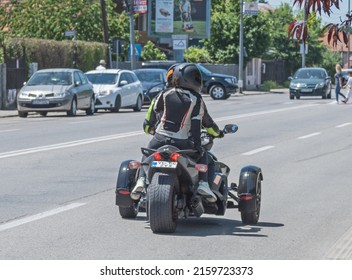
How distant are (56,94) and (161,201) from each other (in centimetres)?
2429

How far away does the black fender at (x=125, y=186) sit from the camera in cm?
1062

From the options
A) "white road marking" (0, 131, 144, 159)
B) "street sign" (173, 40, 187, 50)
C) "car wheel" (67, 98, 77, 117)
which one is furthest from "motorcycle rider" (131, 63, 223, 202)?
"street sign" (173, 40, 187, 50)

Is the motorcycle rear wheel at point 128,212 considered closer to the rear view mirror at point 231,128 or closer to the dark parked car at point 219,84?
the rear view mirror at point 231,128

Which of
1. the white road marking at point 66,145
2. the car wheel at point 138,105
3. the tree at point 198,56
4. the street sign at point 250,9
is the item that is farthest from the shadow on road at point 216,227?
the tree at point 198,56

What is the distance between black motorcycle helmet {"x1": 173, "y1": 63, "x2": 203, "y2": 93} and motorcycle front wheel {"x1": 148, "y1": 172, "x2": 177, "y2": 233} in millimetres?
879

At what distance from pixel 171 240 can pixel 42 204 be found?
2922 mm

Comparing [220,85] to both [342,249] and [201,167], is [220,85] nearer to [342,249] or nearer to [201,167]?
[201,167]

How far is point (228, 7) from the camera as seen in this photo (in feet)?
246

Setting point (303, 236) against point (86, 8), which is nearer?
point (303, 236)

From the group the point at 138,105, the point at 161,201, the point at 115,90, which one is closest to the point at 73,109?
the point at 115,90

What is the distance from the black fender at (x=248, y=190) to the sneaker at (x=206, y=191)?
0.54m

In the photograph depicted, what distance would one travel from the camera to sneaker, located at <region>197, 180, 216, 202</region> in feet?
33.4
